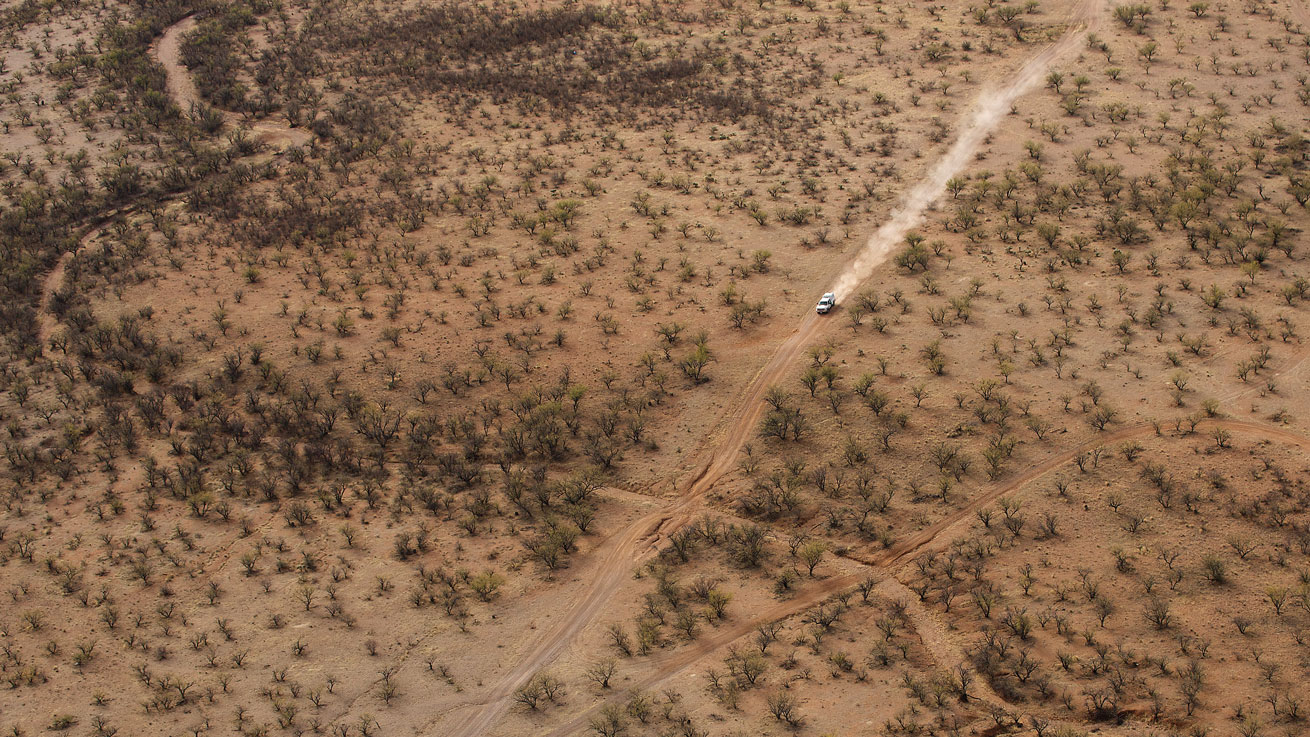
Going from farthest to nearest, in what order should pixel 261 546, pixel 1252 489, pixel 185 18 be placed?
1. pixel 185 18
2. pixel 261 546
3. pixel 1252 489

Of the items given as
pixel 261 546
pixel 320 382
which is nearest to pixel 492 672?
pixel 261 546

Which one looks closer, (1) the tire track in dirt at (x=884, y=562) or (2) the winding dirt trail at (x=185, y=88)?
(1) the tire track in dirt at (x=884, y=562)

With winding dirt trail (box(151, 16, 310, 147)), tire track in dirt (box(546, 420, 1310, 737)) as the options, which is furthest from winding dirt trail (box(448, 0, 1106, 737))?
winding dirt trail (box(151, 16, 310, 147))

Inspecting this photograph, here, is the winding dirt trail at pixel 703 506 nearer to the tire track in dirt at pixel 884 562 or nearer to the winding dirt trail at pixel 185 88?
the tire track in dirt at pixel 884 562

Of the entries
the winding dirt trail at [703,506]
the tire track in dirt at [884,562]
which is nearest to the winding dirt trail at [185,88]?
the winding dirt trail at [703,506]

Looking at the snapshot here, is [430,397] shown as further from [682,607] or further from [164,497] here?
[682,607]

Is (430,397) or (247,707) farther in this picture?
(430,397)

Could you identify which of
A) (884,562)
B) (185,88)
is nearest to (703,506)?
(884,562)
